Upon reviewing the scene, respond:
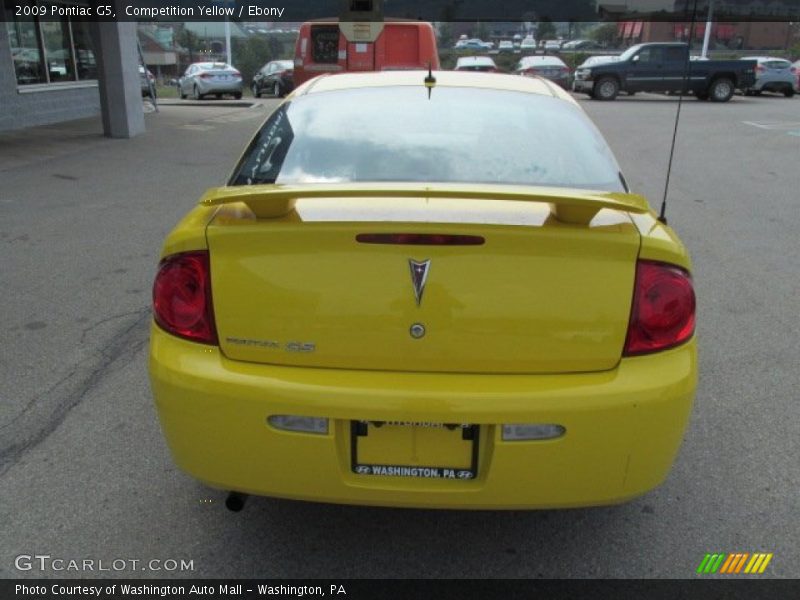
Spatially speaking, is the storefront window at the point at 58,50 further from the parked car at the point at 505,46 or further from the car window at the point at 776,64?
the parked car at the point at 505,46

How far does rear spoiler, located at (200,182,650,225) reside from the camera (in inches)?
84.2

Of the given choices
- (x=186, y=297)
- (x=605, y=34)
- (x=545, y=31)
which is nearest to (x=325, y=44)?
(x=186, y=297)

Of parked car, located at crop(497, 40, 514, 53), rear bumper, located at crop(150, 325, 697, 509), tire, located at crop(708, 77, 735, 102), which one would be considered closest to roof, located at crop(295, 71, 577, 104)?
rear bumper, located at crop(150, 325, 697, 509)

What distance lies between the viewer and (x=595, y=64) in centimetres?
2589

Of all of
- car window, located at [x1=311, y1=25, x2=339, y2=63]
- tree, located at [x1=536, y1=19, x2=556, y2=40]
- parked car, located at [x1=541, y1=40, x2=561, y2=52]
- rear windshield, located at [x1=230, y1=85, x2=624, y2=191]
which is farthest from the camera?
parked car, located at [x1=541, y1=40, x2=561, y2=52]

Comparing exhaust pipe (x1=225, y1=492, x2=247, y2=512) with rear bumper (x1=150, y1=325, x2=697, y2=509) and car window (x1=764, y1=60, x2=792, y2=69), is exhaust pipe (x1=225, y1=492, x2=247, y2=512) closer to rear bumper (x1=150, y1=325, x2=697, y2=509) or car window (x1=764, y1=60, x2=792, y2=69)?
rear bumper (x1=150, y1=325, x2=697, y2=509)

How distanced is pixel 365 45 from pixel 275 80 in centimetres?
1516

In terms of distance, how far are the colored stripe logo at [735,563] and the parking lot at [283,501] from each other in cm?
3

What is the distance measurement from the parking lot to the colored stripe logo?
0.11 ft

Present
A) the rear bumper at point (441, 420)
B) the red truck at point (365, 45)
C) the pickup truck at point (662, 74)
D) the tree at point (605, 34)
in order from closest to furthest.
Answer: the rear bumper at point (441, 420), the red truck at point (365, 45), the pickup truck at point (662, 74), the tree at point (605, 34)

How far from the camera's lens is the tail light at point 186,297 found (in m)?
2.25

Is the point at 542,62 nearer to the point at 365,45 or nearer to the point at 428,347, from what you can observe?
the point at 365,45

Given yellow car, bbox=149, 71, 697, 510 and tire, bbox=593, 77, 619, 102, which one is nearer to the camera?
yellow car, bbox=149, 71, 697, 510

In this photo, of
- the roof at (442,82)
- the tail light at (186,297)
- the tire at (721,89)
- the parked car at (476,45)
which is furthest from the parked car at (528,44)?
the tail light at (186,297)
